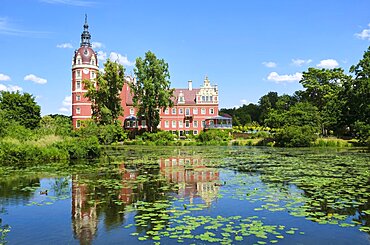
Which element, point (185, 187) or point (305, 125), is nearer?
point (185, 187)

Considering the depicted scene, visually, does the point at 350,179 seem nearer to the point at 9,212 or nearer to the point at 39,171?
the point at 9,212

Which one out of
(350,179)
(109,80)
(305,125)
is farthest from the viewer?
(109,80)

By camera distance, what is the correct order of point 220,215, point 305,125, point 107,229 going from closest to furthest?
point 107,229 < point 220,215 < point 305,125

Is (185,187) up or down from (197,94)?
down

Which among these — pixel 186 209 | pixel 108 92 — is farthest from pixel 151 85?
pixel 186 209

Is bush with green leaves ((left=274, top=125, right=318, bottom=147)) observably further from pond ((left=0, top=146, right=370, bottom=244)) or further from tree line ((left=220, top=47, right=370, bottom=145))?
pond ((left=0, top=146, right=370, bottom=244))

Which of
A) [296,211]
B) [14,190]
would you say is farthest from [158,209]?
[14,190]

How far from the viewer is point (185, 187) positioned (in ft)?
38.1

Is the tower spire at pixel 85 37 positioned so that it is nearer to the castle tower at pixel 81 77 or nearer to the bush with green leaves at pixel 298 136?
the castle tower at pixel 81 77

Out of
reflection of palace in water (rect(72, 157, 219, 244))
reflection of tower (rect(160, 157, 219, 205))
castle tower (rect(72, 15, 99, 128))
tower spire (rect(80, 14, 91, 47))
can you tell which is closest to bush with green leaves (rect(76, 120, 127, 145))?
castle tower (rect(72, 15, 99, 128))

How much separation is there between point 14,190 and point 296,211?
8534 mm

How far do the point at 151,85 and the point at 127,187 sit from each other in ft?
121

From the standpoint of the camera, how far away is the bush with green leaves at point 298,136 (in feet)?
125

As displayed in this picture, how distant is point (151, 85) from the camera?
157ft
